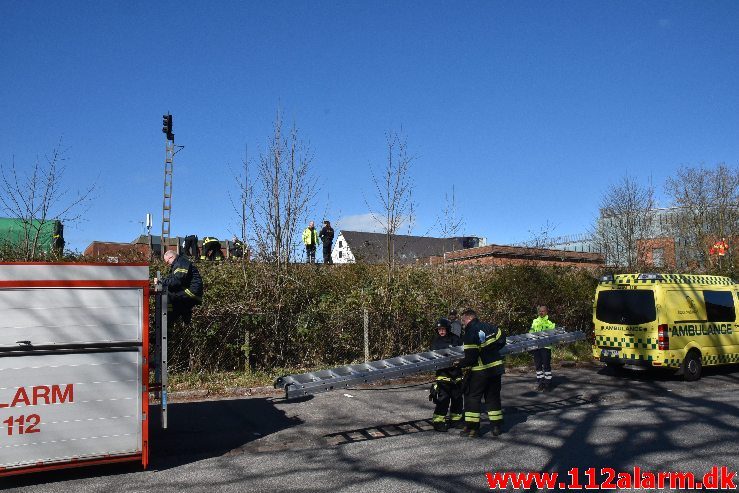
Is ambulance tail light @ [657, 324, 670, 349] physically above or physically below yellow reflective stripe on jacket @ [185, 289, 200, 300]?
below

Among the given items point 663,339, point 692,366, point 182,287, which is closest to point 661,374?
point 692,366

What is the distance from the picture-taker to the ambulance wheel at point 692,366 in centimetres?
1247

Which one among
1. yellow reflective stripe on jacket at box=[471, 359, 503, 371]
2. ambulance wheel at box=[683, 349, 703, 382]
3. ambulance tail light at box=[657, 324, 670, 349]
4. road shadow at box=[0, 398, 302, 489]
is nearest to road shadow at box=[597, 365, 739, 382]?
ambulance wheel at box=[683, 349, 703, 382]

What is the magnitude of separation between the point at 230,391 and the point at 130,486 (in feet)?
15.5

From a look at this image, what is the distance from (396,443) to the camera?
24.6ft

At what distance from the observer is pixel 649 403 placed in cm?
999

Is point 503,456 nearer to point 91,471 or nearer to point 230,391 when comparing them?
point 91,471

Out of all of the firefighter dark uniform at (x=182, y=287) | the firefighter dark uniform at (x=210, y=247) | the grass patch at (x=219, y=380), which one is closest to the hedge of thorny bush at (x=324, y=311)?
the grass patch at (x=219, y=380)

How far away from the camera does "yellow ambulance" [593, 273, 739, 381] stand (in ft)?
40.2

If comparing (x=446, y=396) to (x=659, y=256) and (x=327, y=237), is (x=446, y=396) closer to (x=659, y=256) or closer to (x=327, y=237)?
(x=327, y=237)

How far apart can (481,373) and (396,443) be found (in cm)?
142

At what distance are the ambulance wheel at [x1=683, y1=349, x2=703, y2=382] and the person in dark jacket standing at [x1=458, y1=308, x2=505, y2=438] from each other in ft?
22.1

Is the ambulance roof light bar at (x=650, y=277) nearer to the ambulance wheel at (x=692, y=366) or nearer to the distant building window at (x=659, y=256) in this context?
the ambulance wheel at (x=692, y=366)

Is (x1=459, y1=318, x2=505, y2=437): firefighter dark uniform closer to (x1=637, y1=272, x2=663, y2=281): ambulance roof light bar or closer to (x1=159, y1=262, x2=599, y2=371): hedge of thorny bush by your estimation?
(x1=159, y1=262, x2=599, y2=371): hedge of thorny bush
